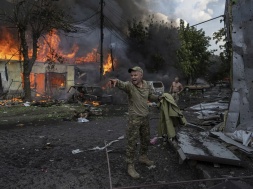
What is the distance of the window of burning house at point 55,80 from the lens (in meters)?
24.5

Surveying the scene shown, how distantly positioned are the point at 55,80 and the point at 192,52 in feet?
54.3

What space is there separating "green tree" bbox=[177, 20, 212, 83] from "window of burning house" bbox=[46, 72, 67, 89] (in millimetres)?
13595

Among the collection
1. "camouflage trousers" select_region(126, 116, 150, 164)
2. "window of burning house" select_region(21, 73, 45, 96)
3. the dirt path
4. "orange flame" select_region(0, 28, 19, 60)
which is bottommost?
the dirt path

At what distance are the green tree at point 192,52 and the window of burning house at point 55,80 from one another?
13.6 meters

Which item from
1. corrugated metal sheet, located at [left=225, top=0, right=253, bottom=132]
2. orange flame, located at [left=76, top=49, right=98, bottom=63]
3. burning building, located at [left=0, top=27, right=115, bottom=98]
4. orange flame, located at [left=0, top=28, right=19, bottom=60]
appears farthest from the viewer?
orange flame, located at [left=76, top=49, right=98, bottom=63]

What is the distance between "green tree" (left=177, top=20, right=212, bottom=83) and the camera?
29.9 metres

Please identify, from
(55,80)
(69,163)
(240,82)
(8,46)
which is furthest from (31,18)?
(240,82)

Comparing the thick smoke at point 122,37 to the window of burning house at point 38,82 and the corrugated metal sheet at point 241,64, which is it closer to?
the window of burning house at point 38,82

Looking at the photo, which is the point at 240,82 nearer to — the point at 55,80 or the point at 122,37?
the point at 55,80

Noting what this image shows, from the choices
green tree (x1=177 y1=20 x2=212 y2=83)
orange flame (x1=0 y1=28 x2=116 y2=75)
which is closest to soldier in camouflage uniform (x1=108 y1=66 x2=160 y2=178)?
orange flame (x1=0 y1=28 x2=116 y2=75)

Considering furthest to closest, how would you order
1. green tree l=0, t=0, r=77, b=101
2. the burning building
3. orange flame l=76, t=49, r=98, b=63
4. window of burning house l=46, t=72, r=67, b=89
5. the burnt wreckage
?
1. orange flame l=76, t=49, r=98, b=63
2. window of burning house l=46, t=72, r=67, b=89
3. the burning building
4. green tree l=0, t=0, r=77, b=101
5. the burnt wreckage

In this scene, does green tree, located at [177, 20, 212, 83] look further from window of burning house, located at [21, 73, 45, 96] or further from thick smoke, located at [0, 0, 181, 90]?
window of burning house, located at [21, 73, 45, 96]

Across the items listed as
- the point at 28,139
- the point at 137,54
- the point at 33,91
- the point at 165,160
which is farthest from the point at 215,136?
the point at 137,54

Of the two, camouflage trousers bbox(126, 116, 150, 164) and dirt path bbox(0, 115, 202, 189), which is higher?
camouflage trousers bbox(126, 116, 150, 164)
